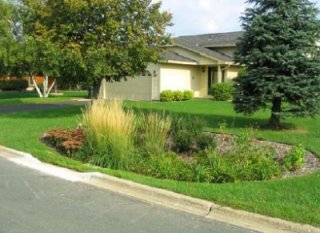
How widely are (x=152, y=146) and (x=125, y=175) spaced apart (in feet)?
4.62

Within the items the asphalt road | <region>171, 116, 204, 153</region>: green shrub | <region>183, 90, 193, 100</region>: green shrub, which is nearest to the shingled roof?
<region>183, 90, 193, 100</region>: green shrub

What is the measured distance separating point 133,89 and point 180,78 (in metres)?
3.49

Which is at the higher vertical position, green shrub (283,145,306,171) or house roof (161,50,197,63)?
house roof (161,50,197,63)

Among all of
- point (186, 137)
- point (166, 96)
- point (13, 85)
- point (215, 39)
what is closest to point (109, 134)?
point (186, 137)

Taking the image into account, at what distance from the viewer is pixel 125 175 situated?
27.7ft

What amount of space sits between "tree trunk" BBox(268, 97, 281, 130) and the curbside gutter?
255 inches

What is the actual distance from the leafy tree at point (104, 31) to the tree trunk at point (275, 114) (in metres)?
6.23

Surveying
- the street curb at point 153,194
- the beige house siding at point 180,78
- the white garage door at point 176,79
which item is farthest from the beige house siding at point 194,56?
the street curb at point 153,194

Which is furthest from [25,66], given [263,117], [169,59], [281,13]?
[281,13]

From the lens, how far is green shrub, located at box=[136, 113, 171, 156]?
31.7 feet

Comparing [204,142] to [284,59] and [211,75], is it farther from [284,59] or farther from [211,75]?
[211,75]

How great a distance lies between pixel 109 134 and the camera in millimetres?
9875

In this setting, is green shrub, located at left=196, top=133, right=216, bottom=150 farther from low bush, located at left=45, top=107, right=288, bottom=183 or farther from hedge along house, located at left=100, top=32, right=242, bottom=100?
hedge along house, located at left=100, top=32, right=242, bottom=100

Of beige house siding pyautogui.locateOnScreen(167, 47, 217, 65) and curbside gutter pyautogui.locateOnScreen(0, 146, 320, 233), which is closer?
curbside gutter pyautogui.locateOnScreen(0, 146, 320, 233)
